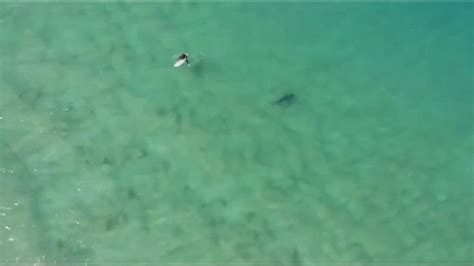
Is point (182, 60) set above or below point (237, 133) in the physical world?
above

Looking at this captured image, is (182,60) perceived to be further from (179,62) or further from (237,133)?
(237,133)

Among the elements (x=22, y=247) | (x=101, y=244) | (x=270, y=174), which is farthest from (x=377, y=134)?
(x=22, y=247)

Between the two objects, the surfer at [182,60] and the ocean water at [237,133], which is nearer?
the ocean water at [237,133]

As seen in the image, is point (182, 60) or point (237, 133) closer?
point (237, 133)

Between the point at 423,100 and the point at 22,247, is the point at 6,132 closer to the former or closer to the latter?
the point at 22,247

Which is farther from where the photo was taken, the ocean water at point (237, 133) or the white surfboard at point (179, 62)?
the white surfboard at point (179, 62)

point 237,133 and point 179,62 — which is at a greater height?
point 179,62

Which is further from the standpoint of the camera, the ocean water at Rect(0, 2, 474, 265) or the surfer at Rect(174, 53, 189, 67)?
the surfer at Rect(174, 53, 189, 67)

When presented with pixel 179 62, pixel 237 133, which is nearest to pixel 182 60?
pixel 179 62
